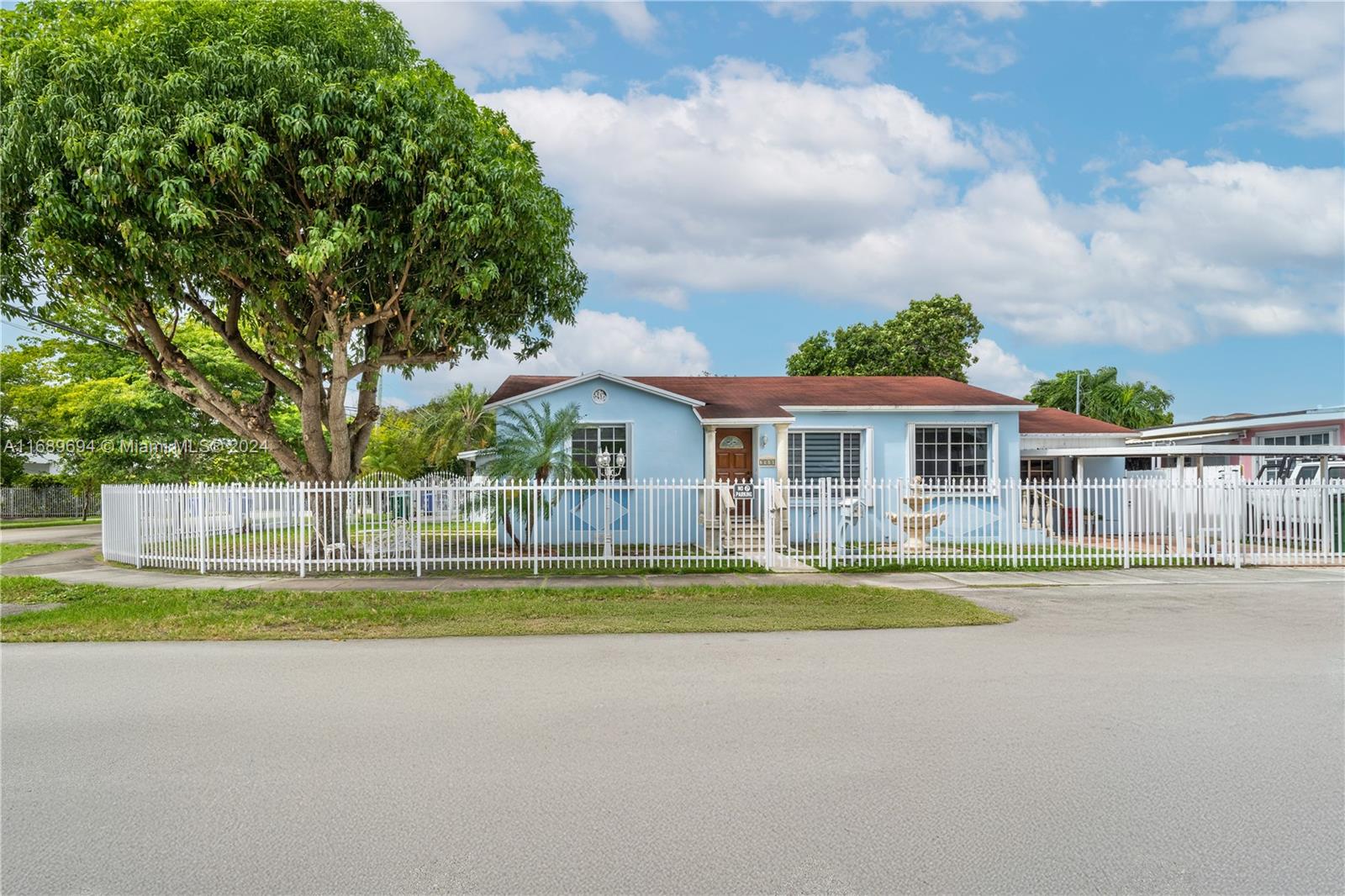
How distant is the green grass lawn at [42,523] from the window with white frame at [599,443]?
24.2m

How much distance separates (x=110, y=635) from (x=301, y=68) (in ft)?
27.6

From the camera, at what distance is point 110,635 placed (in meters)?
9.82

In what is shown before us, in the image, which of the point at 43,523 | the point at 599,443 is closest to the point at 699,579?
the point at 599,443

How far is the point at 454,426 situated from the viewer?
41156 millimetres

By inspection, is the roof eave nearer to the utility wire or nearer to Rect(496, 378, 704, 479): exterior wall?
Rect(496, 378, 704, 479): exterior wall

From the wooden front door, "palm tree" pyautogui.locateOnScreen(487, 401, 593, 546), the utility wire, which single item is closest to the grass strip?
the utility wire

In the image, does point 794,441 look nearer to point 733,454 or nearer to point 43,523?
point 733,454

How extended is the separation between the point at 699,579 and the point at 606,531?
3.15 metres

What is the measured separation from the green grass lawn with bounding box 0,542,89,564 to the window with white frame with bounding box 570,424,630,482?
11.9 m

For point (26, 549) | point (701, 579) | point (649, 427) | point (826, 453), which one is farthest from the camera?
point (826, 453)

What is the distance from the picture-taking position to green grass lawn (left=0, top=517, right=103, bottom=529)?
3312 centimetres

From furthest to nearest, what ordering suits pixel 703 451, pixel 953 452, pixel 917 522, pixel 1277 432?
pixel 1277 432 < pixel 953 452 < pixel 703 451 < pixel 917 522

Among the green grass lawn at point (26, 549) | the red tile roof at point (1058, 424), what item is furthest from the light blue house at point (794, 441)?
the green grass lawn at point (26, 549)

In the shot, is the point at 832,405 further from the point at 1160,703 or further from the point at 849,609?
the point at 1160,703
